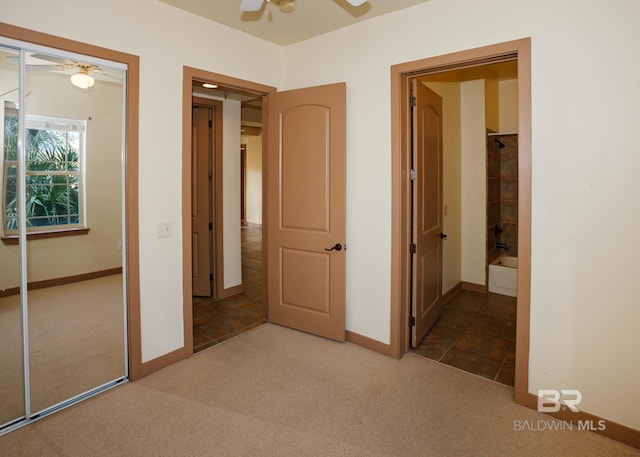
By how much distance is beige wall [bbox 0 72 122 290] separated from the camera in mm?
2281

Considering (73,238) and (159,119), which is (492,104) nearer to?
(159,119)

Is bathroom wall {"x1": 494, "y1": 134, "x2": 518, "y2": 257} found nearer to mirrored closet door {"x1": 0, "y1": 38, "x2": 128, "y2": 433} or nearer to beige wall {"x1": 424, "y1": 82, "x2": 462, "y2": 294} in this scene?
beige wall {"x1": 424, "y1": 82, "x2": 462, "y2": 294}

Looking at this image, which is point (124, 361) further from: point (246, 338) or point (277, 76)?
point (277, 76)

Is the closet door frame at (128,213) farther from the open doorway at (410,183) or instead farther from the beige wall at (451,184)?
the beige wall at (451,184)

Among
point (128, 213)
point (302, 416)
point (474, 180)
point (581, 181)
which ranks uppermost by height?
point (474, 180)

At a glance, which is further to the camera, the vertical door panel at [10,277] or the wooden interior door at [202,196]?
the wooden interior door at [202,196]

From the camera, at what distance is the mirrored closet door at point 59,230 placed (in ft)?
7.07

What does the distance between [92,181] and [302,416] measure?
2.08 meters

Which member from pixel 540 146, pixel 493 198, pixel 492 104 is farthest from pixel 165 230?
pixel 492 104

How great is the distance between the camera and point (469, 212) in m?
4.89

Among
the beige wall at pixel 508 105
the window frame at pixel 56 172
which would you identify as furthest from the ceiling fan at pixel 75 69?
the beige wall at pixel 508 105

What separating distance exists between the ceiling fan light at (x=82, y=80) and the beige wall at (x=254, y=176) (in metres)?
8.95
